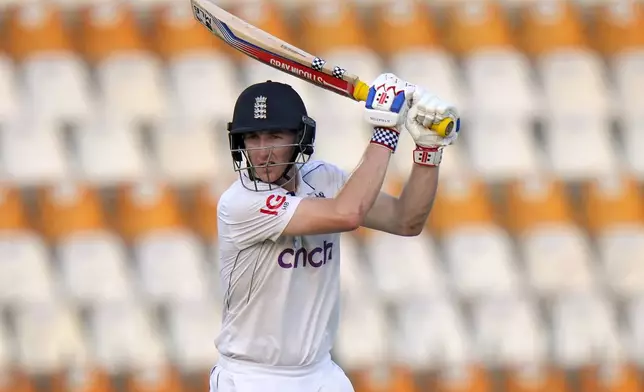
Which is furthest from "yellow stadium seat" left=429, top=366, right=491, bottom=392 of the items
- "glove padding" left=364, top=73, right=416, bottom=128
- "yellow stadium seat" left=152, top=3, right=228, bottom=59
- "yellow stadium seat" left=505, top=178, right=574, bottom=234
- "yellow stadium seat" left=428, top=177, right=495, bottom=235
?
"glove padding" left=364, top=73, right=416, bottom=128

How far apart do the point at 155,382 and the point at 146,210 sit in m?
0.95

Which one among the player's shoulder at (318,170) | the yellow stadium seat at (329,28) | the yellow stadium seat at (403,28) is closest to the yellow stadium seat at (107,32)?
the yellow stadium seat at (329,28)

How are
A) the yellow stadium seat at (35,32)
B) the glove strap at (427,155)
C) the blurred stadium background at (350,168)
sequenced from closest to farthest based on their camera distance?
the glove strap at (427,155), the blurred stadium background at (350,168), the yellow stadium seat at (35,32)

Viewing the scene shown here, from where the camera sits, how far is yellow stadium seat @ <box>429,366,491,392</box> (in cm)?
528

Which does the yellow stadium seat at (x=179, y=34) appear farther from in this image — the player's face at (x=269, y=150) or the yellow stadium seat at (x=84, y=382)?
the player's face at (x=269, y=150)

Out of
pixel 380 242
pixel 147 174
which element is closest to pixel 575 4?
pixel 380 242

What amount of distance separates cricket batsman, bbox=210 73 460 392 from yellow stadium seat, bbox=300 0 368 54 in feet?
10.5

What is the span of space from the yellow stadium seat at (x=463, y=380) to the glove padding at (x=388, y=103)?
8.57 feet

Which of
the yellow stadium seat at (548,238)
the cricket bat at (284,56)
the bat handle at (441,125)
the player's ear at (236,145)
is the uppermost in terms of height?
the cricket bat at (284,56)

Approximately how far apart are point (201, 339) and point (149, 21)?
6.70ft

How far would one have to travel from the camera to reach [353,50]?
6273 millimetres

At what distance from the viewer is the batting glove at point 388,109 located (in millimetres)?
2891

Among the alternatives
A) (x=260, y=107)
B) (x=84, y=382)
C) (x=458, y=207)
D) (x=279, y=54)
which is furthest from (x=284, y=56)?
(x=458, y=207)

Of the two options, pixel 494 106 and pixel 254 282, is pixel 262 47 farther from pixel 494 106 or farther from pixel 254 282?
pixel 494 106
